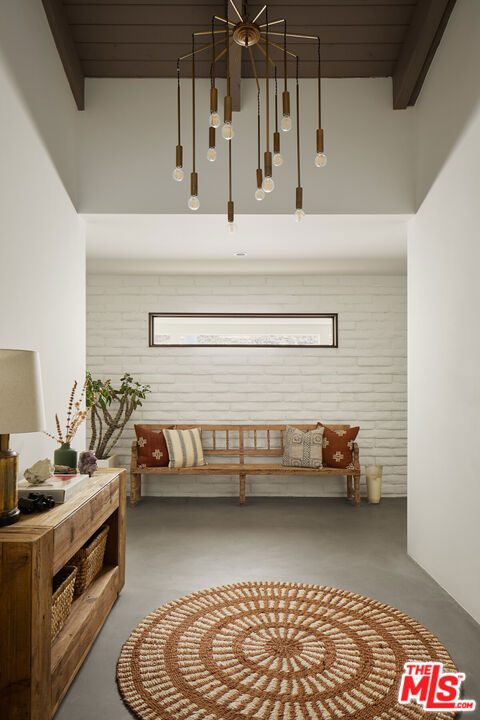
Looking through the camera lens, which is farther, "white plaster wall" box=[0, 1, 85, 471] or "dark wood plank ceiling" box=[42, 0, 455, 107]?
"dark wood plank ceiling" box=[42, 0, 455, 107]

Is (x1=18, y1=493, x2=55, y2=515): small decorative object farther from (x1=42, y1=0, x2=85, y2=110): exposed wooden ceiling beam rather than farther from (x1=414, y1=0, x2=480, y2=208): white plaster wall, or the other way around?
(x1=414, y1=0, x2=480, y2=208): white plaster wall

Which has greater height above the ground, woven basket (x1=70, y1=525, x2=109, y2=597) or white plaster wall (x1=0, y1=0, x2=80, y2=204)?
white plaster wall (x1=0, y1=0, x2=80, y2=204)

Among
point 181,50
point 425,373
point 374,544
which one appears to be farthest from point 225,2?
point 374,544

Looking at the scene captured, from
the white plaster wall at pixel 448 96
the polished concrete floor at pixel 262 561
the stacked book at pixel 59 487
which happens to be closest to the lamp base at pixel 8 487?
the stacked book at pixel 59 487

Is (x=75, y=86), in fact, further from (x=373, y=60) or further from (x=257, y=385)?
(x=257, y=385)

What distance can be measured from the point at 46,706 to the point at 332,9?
3923mm

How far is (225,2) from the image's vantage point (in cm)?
319

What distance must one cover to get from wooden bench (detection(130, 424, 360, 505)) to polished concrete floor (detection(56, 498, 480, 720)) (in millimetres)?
283

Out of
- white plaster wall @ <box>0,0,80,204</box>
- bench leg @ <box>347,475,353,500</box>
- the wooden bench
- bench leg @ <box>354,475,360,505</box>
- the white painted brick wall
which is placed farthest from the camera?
the white painted brick wall

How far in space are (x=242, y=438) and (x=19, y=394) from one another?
375 centimetres

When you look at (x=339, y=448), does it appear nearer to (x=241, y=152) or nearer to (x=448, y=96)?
(x=241, y=152)

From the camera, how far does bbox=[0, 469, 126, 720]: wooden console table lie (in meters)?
1.75

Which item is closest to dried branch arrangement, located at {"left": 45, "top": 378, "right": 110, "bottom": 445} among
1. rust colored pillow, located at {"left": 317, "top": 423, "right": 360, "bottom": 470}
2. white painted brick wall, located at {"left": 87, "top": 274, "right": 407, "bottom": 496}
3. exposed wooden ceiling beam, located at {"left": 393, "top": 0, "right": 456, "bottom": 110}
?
white painted brick wall, located at {"left": 87, "top": 274, "right": 407, "bottom": 496}

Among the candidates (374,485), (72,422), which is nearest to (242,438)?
(374,485)
